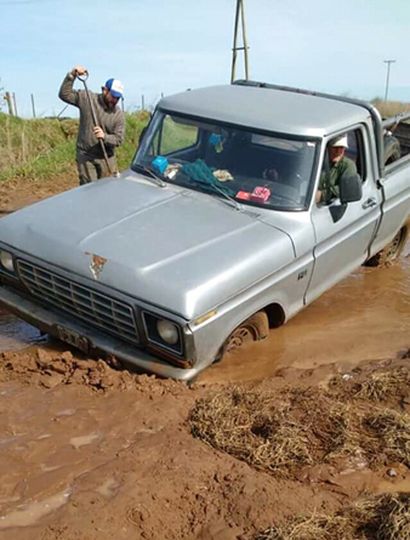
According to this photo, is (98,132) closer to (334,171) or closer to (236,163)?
(236,163)

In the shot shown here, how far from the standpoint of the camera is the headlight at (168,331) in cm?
414

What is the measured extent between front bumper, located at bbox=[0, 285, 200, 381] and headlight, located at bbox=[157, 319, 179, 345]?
0.24 m

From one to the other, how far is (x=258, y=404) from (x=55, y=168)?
29.0 ft

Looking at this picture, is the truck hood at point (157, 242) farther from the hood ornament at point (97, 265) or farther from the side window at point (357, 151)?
the side window at point (357, 151)

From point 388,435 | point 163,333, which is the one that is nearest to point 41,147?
point 163,333

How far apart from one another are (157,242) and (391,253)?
4.26m

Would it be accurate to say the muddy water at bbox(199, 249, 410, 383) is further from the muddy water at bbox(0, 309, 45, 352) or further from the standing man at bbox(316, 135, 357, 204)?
the muddy water at bbox(0, 309, 45, 352)

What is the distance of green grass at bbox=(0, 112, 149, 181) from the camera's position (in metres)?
11.9

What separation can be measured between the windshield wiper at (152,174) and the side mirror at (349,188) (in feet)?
4.90

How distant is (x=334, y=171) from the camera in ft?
18.0

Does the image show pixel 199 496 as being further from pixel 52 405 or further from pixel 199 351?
pixel 52 405

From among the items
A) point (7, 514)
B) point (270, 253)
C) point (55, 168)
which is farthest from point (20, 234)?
point (55, 168)

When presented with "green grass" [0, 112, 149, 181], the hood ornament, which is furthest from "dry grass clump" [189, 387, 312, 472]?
"green grass" [0, 112, 149, 181]

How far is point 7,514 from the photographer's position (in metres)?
3.38
